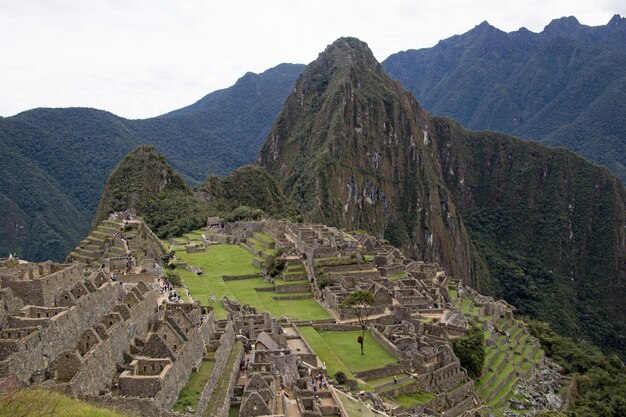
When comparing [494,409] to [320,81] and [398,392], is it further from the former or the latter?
[320,81]

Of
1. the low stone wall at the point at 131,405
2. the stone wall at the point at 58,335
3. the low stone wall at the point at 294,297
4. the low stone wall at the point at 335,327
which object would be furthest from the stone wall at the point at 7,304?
the low stone wall at the point at 294,297

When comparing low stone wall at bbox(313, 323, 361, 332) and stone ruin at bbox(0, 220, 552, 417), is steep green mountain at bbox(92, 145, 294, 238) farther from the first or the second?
stone ruin at bbox(0, 220, 552, 417)

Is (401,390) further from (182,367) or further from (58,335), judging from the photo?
(58,335)

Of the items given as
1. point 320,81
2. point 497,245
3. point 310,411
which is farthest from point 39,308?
point 497,245

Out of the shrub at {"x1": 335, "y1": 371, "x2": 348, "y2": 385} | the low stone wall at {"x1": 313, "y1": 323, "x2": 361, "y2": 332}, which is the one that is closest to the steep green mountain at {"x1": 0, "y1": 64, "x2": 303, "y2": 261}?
the low stone wall at {"x1": 313, "y1": 323, "x2": 361, "y2": 332}

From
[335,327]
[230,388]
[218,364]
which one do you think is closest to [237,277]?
[335,327]

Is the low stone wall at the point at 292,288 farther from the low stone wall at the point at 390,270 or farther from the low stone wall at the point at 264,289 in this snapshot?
the low stone wall at the point at 390,270

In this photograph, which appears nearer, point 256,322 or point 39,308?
point 39,308
